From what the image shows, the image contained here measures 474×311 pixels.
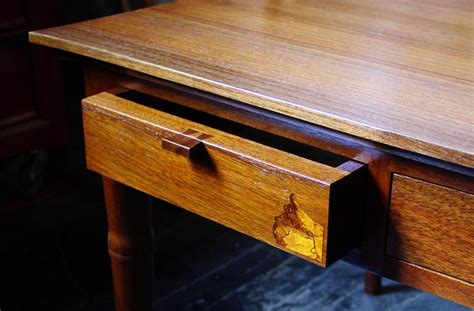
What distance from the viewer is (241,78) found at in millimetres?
782

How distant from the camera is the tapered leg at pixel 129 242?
0.98 meters

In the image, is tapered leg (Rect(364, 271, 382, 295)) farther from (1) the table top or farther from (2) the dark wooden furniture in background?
(2) the dark wooden furniture in background

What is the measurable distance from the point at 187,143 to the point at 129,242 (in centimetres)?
28

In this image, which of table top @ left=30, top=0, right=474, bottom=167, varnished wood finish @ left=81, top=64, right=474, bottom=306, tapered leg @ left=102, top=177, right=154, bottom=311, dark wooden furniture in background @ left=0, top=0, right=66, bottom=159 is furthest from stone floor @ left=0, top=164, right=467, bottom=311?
varnished wood finish @ left=81, top=64, right=474, bottom=306

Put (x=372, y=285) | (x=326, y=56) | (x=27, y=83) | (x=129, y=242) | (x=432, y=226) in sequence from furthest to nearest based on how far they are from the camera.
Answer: (x=27, y=83), (x=372, y=285), (x=129, y=242), (x=326, y=56), (x=432, y=226)

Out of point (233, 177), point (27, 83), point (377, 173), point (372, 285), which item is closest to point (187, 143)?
point (233, 177)

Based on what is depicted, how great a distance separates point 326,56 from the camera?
0.86 m

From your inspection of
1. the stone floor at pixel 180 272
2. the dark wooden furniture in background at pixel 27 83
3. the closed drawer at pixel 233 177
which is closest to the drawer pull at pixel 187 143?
the closed drawer at pixel 233 177

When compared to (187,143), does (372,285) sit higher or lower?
lower

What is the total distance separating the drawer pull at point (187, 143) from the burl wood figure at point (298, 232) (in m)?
0.10

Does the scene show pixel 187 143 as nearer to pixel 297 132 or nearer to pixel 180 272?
pixel 297 132

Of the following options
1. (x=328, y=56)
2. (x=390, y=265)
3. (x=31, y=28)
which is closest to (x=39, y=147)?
(x=31, y=28)

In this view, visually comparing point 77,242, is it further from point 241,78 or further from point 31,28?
point 241,78

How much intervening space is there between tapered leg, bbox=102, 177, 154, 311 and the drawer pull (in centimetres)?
22
